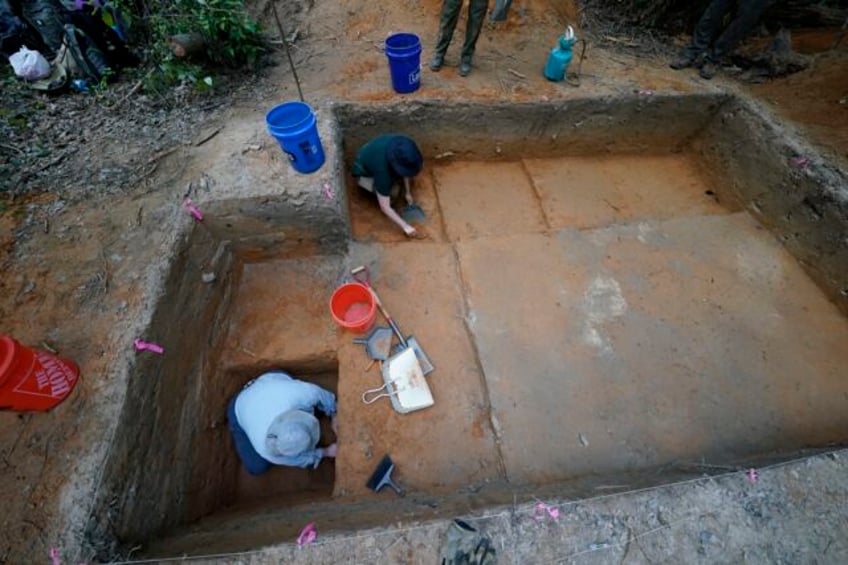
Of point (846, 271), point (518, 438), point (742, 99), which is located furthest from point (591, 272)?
point (742, 99)

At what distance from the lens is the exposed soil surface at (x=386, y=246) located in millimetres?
1887

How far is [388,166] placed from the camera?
282cm

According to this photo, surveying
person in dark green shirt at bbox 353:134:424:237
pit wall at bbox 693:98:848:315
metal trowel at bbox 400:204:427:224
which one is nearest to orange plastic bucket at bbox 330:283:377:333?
person in dark green shirt at bbox 353:134:424:237

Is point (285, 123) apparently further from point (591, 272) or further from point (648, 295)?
point (648, 295)

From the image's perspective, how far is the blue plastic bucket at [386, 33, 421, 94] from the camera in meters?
2.98

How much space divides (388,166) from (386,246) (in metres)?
0.59

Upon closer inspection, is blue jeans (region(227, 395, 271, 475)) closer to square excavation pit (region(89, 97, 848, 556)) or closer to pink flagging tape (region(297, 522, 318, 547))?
square excavation pit (region(89, 97, 848, 556))

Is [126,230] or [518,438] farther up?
[126,230]

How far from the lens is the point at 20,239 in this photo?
7.38ft

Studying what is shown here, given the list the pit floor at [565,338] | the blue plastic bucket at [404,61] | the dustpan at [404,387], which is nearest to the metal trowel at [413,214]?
the pit floor at [565,338]

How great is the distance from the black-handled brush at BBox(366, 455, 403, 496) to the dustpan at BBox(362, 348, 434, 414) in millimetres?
304

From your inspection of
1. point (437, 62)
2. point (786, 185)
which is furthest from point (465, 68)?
point (786, 185)

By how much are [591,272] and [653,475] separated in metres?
1.39

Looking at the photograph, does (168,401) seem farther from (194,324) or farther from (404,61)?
(404,61)
